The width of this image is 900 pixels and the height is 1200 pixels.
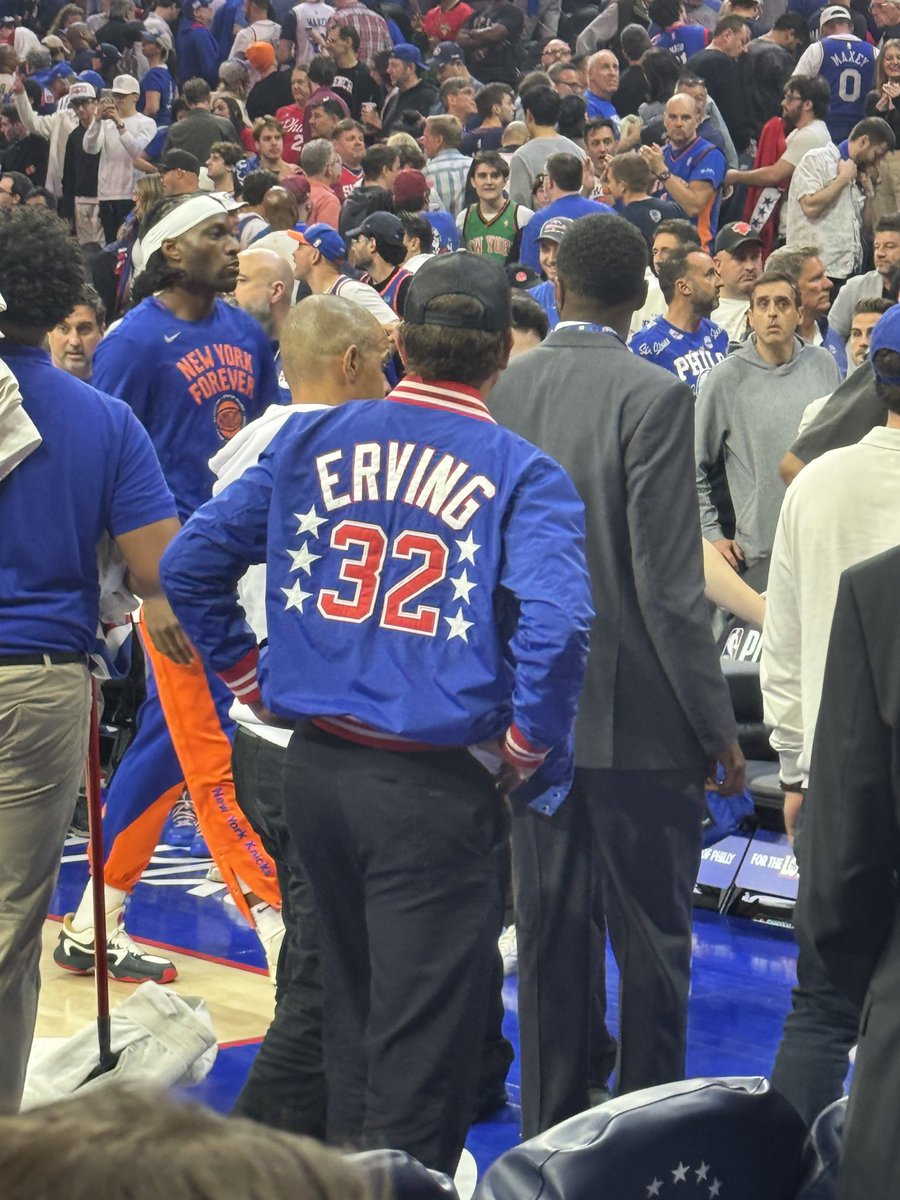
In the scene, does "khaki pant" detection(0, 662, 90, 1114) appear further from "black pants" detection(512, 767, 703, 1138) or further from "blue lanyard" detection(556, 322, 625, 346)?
"blue lanyard" detection(556, 322, 625, 346)

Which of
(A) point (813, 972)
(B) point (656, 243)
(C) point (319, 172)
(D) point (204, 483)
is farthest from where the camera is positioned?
(C) point (319, 172)

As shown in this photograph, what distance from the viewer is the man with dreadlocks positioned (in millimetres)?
5141

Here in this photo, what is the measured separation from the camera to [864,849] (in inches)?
89.0

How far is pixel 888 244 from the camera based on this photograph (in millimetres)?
8344

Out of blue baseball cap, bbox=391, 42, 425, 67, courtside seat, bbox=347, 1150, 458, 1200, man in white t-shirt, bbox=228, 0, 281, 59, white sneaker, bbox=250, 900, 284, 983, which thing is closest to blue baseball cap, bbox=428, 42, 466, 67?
blue baseball cap, bbox=391, 42, 425, 67

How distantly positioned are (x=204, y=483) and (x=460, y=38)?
12525mm

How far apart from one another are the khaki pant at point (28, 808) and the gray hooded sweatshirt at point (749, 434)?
3425mm

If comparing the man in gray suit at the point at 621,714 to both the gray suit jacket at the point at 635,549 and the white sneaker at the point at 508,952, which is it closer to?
the gray suit jacket at the point at 635,549

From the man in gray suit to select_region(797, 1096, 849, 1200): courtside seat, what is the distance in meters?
1.39

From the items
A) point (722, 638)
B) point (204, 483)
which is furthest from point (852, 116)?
point (204, 483)

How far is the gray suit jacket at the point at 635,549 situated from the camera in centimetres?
368

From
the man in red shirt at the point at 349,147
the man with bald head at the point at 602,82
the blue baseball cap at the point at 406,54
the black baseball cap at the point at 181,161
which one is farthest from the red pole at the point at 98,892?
the blue baseball cap at the point at 406,54

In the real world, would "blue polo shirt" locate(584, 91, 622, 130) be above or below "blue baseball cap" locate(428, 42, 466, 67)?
below

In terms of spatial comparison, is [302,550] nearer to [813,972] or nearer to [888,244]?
[813,972]
